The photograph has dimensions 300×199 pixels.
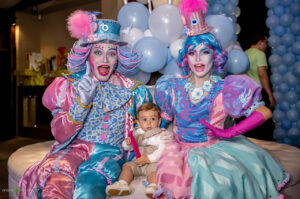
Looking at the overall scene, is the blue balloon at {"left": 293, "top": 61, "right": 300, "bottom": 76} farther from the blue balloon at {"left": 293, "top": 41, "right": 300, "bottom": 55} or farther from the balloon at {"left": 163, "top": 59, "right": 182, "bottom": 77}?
the balloon at {"left": 163, "top": 59, "right": 182, "bottom": 77}

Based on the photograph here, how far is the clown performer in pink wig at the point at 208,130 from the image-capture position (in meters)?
1.49

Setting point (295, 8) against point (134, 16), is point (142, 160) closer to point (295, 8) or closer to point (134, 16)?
point (134, 16)

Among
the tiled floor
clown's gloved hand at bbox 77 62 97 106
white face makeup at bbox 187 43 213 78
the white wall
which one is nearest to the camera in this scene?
clown's gloved hand at bbox 77 62 97 106

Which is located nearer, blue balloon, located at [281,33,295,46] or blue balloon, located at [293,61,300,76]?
blue balloon, located at [293,61,300,76]

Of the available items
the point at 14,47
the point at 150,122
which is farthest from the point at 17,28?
the point at 150,122

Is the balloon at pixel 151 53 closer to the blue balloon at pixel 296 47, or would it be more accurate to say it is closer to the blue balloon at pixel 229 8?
the blue balloon at pixel 229 8

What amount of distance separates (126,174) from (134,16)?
153 cm

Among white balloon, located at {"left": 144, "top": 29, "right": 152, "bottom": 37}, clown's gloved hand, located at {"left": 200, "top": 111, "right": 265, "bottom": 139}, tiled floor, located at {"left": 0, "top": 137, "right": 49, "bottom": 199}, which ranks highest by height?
white balloon, located at {"left": 144, "top": 29, "right": 152, "bottom": 37}

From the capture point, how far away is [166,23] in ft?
7.90

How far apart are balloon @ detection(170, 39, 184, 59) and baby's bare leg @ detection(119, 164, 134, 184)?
108cm

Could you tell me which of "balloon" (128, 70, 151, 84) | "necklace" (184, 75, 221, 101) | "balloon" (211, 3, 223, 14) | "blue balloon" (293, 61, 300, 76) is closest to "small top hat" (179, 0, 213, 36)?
"necklace" (184, 75, 221, 101)

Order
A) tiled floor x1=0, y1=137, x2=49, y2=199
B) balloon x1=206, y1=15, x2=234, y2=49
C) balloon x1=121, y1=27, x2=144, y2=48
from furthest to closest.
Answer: tiled floor x1=0, y1=137, x2=49, y2=199
balloon x1=121, y1=27, x2=144, y2=48
balloon x1=206, y1=15, x2=234, y2=49

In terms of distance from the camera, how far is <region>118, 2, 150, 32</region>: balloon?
8.64 feet

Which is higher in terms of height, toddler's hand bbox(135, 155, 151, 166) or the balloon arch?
the balloon arch
